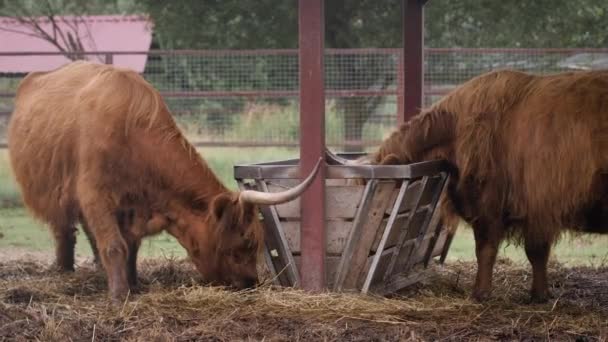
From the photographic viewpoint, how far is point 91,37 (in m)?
21.7

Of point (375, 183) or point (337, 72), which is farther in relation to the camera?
point (337, 72)

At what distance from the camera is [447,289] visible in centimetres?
795

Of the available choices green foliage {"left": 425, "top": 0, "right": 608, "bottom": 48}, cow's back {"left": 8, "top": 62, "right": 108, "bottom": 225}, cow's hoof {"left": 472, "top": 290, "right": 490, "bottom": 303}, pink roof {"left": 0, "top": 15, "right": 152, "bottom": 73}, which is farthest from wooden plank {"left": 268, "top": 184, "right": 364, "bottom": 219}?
pink roof {"left": 0, "top": 15, "right": 152, "bottom": 73}

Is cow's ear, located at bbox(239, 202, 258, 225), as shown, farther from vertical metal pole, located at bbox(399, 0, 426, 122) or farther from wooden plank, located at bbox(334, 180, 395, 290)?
vertical metal pole, located at bbox(399, 0, 426, 122)

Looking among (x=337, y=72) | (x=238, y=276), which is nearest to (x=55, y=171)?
(x=238, y=276)

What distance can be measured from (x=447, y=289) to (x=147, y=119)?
270 centimetres

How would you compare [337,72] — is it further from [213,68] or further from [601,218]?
[601,218]

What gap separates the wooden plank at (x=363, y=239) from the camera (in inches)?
275

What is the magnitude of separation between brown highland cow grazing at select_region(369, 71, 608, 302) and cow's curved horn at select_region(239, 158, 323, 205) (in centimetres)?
118

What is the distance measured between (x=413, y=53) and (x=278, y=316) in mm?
3442

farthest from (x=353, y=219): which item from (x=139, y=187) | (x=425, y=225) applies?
(x=139, y=187)

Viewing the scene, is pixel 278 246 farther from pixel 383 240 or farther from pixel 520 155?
pixel 520 155

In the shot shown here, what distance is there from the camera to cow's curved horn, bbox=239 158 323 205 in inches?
256

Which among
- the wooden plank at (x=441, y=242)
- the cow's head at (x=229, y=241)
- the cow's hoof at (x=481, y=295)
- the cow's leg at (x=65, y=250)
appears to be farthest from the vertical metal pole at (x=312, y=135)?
the cow's leg at (x=65, y=250)
